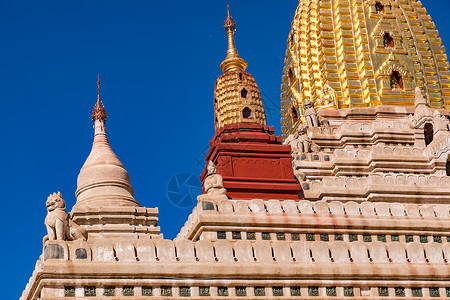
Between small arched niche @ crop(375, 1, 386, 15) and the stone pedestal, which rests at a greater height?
small arched niche @ crop(375, 1, 386, 15)

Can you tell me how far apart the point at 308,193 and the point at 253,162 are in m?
2.57

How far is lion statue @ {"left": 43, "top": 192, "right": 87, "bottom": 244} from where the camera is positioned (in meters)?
27.6

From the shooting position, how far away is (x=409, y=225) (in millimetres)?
34656

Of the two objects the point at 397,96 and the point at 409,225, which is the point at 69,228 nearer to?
the point at 409,225

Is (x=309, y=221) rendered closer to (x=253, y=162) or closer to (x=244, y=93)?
(x=253, y=162)

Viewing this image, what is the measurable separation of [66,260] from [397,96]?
28.8 meters

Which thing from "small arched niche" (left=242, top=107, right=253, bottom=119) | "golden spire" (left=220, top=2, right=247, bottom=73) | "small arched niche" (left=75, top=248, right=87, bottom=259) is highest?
"golden spire" (left=220, top=2, right=247, bottom=73)

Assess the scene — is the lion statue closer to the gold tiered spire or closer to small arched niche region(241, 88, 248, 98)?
the gold tiered spire

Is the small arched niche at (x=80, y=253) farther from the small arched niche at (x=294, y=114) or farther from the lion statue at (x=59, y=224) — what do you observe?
the small arched niche at (x=294, y=114)

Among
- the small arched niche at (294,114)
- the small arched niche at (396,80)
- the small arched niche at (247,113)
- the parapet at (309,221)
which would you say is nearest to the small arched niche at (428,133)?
the small arched niche at (396,80)

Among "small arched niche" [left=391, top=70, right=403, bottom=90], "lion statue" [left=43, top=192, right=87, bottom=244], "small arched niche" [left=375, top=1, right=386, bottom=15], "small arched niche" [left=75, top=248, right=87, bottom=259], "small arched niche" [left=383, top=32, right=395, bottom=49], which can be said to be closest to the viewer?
"small arched niche" [left=75, top=248, right=87, bottom=259]

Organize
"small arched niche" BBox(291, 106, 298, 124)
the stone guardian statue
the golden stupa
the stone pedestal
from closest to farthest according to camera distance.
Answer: the stone guardian statue, the stone pedestal, the golden stupa, "small arched niche" BBox(291, 106, 298, 124)

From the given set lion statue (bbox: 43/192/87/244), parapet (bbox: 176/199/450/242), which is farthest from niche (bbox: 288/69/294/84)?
lion statue (bbox: 43/192/87/244)

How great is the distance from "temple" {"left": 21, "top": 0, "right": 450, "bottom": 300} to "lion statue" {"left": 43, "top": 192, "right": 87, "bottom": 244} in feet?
0.13
